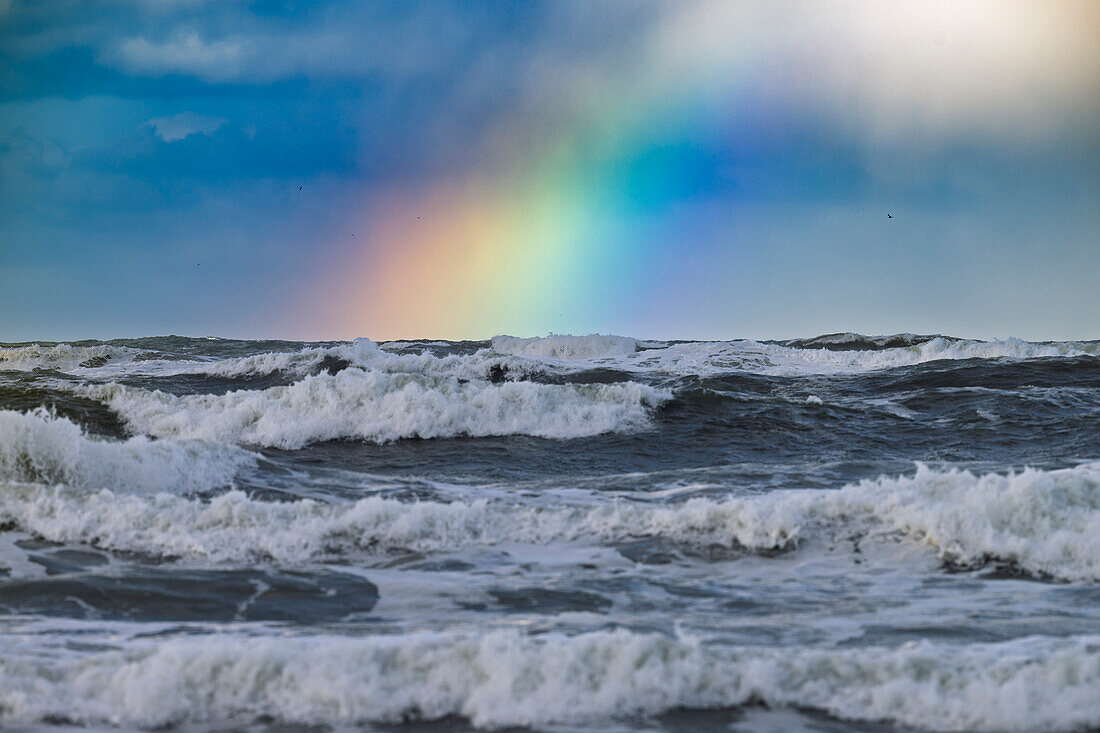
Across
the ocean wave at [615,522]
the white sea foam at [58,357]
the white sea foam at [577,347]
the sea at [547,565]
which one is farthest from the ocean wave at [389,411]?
the white sea foam at [577,347]

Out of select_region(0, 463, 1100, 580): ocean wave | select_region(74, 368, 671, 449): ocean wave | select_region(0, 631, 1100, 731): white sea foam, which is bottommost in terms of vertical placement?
select_region(0, 631, 1100, 731): white sea foam

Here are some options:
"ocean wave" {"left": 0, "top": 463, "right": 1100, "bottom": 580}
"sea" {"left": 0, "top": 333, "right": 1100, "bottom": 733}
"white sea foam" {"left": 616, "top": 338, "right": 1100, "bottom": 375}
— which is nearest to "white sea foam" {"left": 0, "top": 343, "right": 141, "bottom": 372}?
"sea" {"left": 0, "top": 333, "right": 1100, "bottom": 733}

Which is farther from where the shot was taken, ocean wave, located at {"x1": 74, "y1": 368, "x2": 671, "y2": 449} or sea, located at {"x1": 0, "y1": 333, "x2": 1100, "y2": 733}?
ocean wave, located at {"x1": 74, "y1": 368, "x2": 671, "y2": 449}

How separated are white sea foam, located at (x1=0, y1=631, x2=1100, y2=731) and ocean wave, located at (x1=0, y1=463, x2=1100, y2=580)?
270cm

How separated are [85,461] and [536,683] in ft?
24.5

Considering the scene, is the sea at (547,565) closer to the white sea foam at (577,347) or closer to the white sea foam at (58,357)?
the white sea foam at (58,357)

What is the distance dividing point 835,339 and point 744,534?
23006 millimetres

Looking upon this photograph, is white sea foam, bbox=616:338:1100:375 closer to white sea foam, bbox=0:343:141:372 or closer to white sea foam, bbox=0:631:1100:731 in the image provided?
white sea foam, bbox=0:343:141:372

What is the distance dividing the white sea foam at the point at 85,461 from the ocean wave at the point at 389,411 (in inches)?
174

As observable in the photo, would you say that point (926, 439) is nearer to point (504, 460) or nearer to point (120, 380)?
point (504, 460)

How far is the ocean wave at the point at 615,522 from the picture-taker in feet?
25.6

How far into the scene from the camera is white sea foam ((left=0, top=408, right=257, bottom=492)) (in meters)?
10.3

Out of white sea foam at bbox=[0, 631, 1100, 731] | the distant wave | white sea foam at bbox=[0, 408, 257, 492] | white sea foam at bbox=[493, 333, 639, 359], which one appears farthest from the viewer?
white sea foam at bbox=[493, 333, 639, 359]

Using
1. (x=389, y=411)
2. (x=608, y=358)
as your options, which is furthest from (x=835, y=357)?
A: (x=389, y=411)
